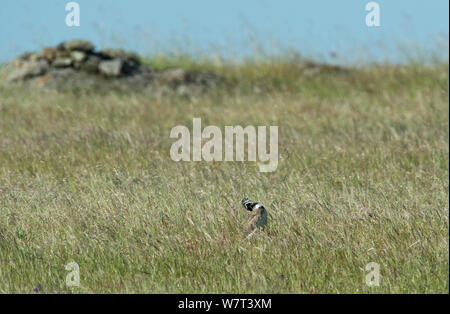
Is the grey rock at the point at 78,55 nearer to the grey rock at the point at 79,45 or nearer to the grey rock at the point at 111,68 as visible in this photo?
the grey rock at the point at 79,45

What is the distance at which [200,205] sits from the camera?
5328mm

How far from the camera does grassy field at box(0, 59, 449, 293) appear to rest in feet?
14.1

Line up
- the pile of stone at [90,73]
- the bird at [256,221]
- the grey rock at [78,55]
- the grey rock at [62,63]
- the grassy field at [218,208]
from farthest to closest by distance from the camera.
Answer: the grey rock at [78,55]
the grey rock at [62,63]
the pile of stone at [90,73]
the bird at [256,221]
the grassy field at [218,208]

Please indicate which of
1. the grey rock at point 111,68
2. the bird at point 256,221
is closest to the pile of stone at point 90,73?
the grey rock at point 111,68

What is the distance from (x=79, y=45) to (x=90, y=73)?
825 millimetres

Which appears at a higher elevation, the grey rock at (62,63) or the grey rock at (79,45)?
the grey rock at (79,45)

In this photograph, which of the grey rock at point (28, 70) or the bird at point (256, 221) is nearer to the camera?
the bird at point (256, 221)

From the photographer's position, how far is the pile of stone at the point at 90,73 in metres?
14.3

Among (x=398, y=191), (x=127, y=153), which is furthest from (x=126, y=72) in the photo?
(x=398, y=191)

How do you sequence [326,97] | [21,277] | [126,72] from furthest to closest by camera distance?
1. [126,72]
2. [326,97]
3. [21,277]
